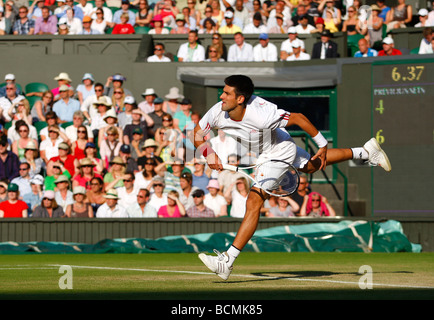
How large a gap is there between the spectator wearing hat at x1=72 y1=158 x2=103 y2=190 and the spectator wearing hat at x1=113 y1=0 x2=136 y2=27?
22.8 ft

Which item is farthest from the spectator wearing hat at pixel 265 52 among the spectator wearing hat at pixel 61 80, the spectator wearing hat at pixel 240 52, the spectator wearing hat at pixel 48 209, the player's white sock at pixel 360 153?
the player's white sock at pixel 360 153

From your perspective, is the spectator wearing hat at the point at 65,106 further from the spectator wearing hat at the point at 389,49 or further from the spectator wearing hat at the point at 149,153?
the spectator wearing hat at the point at 389,49

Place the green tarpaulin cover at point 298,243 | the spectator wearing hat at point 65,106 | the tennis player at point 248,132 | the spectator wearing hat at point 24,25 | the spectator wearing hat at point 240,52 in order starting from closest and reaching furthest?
the tennis player at point 248,132, the green tarpaulin cover at point 298,243, the spectator wearing hat at point 65,106, the spectator wearing hat at point 240,52, the spectator wearing hat at point 24,25

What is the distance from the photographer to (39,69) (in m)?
23.5

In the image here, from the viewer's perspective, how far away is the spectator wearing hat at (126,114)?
20422mm

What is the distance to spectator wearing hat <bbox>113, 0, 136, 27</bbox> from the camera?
2444cm

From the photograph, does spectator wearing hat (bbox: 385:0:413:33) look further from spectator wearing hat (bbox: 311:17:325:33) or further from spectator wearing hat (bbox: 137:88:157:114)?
spectator wearing hat (bbox: 137:88:157:114)

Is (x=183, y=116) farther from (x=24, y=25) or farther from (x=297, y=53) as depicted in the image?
(x=24, y=25)

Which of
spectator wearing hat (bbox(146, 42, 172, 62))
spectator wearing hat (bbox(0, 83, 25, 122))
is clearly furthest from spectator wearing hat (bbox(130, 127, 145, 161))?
spectator wearing hat (bbox(146, 42, 172, 62))

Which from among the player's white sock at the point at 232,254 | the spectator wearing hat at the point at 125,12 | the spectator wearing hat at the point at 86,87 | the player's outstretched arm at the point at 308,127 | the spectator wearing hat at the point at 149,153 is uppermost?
the spectator wearing hat at the point at 125,12

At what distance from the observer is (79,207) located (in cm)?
1769
